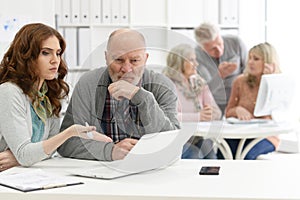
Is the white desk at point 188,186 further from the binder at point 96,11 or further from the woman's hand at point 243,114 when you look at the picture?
the binder at point 96,11

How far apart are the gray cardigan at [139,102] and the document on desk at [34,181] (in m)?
0.19

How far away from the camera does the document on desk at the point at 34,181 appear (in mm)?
1746

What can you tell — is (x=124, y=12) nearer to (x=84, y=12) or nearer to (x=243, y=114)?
(x=84, y=12)

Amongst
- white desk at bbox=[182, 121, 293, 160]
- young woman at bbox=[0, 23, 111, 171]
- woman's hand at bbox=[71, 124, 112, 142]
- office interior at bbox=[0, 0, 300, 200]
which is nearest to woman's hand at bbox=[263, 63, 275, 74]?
office interior at bbox=[0, 0, 300, 200]

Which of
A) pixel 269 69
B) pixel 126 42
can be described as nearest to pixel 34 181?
pixel 126 42

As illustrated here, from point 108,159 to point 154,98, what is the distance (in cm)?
26

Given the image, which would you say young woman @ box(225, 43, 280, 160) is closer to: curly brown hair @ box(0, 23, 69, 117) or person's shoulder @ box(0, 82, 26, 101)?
curly brown hair @ box(0, 23, 69, 117)

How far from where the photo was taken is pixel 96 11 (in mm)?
5035

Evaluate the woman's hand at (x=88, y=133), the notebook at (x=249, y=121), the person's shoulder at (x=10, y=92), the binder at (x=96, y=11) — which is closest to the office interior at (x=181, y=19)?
the binder at (x=96, y=11)

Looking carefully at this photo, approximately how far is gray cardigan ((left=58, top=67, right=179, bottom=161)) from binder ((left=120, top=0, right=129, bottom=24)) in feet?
10.2

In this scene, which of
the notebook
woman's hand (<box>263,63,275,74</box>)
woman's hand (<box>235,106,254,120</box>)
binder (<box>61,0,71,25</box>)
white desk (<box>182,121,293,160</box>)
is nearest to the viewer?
white desk (<box>182,121,293,160</box>)

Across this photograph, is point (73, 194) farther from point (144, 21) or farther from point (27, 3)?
point (144, 21)

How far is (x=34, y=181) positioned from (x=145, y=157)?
0.35m

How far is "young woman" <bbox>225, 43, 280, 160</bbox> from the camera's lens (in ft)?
14.3
